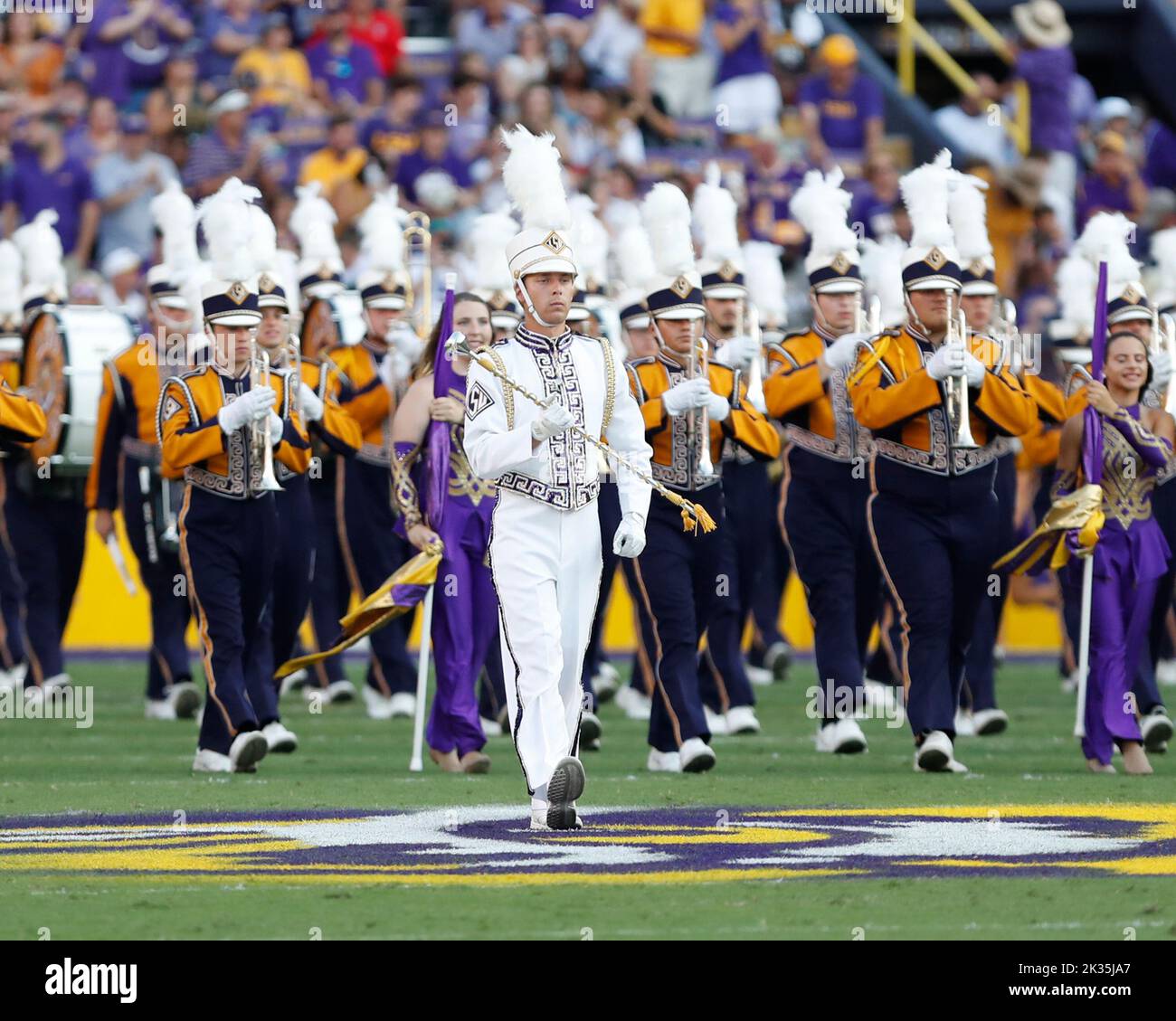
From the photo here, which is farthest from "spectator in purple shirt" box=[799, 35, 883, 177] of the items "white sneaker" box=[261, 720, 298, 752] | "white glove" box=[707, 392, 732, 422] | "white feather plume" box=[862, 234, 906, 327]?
"white sneaker" box=[261, 720, 298, 752]

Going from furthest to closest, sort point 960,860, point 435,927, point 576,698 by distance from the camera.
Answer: point 576,698 < point 960,860 < point 435,927

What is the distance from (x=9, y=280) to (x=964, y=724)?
6481 mm

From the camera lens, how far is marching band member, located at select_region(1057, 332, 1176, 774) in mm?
12156

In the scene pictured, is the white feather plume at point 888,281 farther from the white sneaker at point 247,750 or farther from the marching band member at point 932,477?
the white sneaker at point 247,750

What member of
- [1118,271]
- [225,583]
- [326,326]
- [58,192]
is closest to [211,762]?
[225,583]

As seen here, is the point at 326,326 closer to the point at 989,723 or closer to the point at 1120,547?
the point at 989,723

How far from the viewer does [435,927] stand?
763 cm

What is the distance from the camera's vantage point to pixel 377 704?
16188 mm

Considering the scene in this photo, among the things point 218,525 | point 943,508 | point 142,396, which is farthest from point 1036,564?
point 142,396

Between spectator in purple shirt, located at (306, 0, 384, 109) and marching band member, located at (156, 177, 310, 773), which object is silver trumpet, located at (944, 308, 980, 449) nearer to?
marching band member, located at (156, 177, 310, 773)

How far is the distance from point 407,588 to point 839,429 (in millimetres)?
2898

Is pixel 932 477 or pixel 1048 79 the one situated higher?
pixel 1048 79

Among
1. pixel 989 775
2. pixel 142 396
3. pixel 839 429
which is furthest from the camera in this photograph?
pixel 142 396
